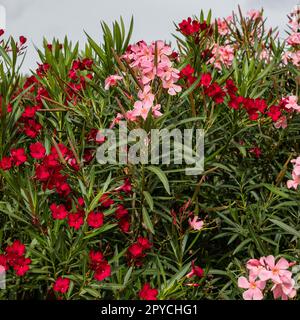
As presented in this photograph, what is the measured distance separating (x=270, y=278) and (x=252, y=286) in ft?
0.23

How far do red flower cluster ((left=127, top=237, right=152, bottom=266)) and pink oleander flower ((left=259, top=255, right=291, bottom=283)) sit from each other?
514 mm

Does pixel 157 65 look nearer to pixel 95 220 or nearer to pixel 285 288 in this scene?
pixel 95 220

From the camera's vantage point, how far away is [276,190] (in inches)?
101

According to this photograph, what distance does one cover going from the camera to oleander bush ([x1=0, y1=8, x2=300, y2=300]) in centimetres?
231

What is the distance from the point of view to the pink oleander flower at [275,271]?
2070mm

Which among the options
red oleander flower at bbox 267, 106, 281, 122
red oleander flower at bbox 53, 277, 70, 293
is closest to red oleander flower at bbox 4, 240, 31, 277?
red oleander flower at bbox 53, 277, 70, 293

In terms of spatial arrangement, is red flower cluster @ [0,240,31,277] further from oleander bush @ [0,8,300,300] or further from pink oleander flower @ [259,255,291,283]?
pink oleander flower @ [259,255,291,283]

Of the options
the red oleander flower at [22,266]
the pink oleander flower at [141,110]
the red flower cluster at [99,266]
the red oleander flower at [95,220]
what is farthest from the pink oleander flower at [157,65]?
the red oleander flower at [22,266]

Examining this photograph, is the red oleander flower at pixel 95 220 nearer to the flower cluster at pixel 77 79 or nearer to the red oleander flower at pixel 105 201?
the red oleander flower at pixel 105 201

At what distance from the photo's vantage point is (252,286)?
2.13 metres

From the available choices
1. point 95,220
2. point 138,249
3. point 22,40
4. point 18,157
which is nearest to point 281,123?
point 138,249
